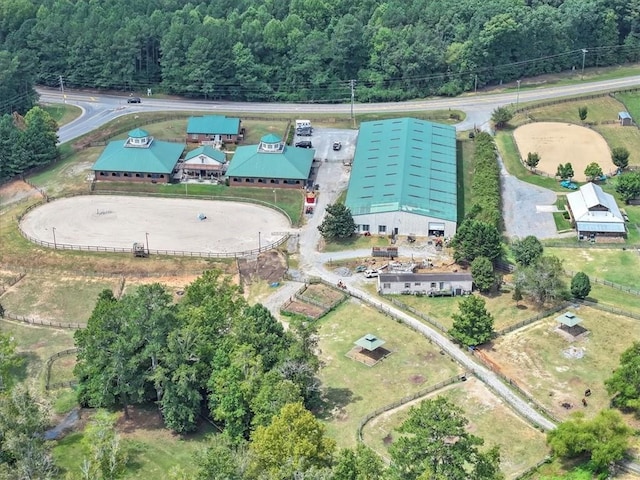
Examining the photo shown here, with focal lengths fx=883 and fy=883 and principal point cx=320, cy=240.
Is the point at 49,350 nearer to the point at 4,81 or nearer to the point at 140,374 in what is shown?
the point at 140,374

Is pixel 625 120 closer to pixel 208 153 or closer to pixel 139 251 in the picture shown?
pixel 208 153

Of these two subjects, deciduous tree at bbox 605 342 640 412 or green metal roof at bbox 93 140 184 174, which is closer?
deciduous tree at bbox 605 342 640 412

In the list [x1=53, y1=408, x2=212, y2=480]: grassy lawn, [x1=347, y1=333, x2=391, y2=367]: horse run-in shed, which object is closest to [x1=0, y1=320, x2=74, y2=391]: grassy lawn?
[x1=53, y1=408, x2=212, y2=480]: grassy lawn

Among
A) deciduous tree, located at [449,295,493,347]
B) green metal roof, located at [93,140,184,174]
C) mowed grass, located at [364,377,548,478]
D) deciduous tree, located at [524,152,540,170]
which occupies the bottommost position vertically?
mowed grass, located at [364,377,548,478]

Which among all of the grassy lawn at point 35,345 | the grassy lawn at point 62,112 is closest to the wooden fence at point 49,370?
the grassy lawn at point 35,345

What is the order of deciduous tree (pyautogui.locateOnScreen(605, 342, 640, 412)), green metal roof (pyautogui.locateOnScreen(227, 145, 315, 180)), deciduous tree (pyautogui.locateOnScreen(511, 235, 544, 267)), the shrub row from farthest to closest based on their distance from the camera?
green metal roof (pyautogui.locateOnScreen(227, 145, 315, 180)) < the shrub row < deciduous tree (pyautogui.locateOnScreen(511, 235, 544, 267)) < deciduous tree (pyautogui.locateOnScreen(605, 342, 640, 412))

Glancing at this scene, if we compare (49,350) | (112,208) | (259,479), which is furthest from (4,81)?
(259,479)

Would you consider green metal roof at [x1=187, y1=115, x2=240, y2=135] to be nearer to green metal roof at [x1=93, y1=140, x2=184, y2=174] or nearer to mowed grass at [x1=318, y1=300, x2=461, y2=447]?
green metal roof at [x1=93, y1=140, x2=184, y2=174]
